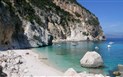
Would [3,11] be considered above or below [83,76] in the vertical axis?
above

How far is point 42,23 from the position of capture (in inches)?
3693

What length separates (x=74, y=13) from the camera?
14162 cm

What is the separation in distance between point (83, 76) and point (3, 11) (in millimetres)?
35963

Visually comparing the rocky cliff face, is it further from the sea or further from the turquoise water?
the turquoise water

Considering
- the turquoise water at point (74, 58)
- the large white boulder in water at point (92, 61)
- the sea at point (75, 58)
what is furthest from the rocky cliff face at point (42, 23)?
the large white boulder in water at point (92, 61)

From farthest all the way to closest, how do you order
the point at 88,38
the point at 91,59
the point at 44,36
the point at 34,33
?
the point at 88,38 → the point at 44,36 → the point at 34,33 → the point at 91,59

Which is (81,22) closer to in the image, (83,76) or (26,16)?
(26,16)

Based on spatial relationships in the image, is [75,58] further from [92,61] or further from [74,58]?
[92,61]

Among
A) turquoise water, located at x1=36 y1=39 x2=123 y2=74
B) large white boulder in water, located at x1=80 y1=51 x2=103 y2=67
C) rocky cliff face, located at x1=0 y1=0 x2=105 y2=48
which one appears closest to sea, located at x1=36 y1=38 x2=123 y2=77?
turquoise water, located at x1=36 y1=39 x2=123 y2=74

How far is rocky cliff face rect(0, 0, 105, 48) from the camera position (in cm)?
6025

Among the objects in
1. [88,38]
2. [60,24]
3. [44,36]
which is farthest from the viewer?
[88,38]

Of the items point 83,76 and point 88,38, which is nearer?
point 83,76

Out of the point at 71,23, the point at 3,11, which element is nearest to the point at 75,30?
the point at 71,23

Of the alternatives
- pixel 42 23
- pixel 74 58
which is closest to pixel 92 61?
pixel 74 58
